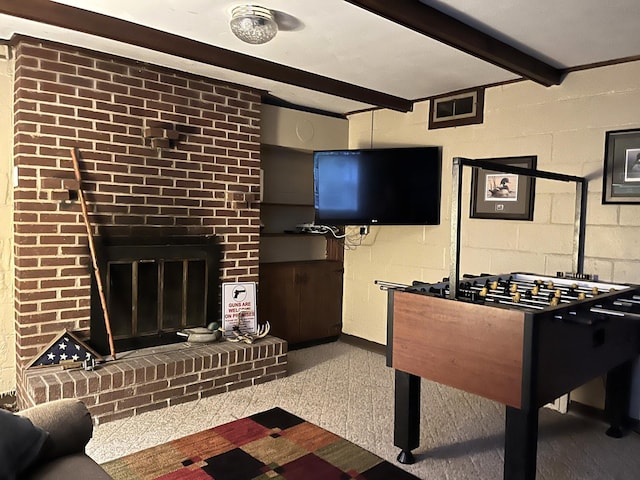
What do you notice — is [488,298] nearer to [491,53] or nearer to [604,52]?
[491,53]

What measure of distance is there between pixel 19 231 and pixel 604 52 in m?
3.51

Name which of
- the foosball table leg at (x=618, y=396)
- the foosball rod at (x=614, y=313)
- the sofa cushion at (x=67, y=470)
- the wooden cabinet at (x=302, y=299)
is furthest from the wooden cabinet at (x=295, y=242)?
the sofa cushion at (x=67, y=470)

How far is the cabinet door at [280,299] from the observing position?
409 centimetres

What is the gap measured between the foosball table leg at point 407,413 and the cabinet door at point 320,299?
202 cm

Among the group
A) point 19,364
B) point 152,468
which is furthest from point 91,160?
point 152,468

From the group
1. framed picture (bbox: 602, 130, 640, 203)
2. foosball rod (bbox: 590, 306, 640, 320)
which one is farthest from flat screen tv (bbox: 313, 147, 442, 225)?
foosball rod (bbox: 590, 306, 640, 320)

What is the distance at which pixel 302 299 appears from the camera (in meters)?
4.36

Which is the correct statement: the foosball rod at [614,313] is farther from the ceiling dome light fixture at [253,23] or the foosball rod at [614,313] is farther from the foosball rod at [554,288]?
the ceiling dome light fixture at [253,23]

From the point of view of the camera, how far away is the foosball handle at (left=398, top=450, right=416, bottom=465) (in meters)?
2.40

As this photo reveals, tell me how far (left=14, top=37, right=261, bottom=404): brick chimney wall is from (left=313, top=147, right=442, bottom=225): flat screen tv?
0.66 m

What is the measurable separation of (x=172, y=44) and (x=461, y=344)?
2.23 m

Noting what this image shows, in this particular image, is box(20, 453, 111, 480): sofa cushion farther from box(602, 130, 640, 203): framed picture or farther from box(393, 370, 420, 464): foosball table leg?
box(602, 130, 640, 203): framed picture

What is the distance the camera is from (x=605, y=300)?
237 centimetres

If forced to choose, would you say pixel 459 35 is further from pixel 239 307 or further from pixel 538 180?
pixel 239 307
